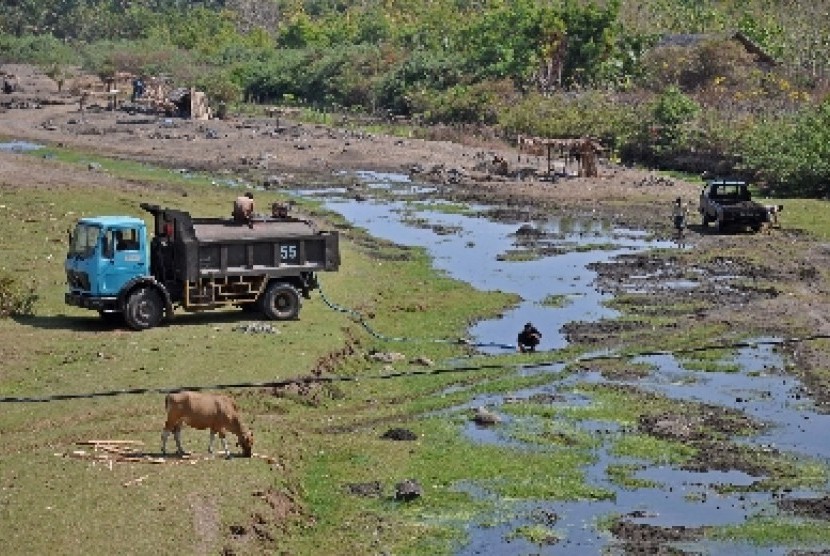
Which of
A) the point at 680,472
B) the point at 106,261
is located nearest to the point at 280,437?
the point at 680,472

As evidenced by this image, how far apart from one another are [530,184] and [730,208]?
16321 mm

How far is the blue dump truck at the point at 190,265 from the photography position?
31.5 metres

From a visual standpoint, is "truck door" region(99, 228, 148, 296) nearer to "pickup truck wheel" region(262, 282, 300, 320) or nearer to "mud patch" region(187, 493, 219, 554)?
"pickup truck wheel" region(262, 282, 300, 320)

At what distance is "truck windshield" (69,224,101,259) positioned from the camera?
104 feet

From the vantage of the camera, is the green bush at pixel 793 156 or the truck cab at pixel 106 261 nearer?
the truck cab at pixel 106 261

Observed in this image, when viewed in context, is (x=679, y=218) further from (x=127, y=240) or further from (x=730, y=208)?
(x=127, y=240)

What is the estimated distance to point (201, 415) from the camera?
2255 cm

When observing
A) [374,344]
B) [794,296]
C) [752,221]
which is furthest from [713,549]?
[752,221]

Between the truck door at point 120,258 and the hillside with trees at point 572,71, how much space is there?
38.3 meters

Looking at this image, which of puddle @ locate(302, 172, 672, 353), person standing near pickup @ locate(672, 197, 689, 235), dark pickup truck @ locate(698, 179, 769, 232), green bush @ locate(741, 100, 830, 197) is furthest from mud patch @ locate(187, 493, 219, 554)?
green bush @ locate(741, 100, 830, 197)

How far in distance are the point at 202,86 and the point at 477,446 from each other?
290ft

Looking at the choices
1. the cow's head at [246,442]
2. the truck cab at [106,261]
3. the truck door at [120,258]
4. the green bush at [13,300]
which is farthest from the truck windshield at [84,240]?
the cow's head at [246,442]

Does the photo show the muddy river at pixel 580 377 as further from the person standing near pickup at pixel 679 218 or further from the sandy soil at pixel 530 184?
the person standing near pickup at pixel 679 218

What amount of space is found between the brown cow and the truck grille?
9.33 meters
